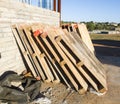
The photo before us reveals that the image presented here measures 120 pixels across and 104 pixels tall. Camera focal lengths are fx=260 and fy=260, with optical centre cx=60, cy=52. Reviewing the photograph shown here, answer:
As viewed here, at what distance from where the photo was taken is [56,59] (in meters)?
6.62

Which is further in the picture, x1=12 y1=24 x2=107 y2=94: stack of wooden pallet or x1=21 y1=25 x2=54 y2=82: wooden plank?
x1=21 y1=25 x2=54 y2=82: wooden plank

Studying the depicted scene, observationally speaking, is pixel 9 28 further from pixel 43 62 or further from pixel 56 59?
pixel 56 59

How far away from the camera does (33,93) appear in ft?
18.4

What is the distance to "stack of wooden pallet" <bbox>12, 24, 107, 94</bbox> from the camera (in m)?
6.45

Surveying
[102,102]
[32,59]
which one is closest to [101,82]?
[102,102]

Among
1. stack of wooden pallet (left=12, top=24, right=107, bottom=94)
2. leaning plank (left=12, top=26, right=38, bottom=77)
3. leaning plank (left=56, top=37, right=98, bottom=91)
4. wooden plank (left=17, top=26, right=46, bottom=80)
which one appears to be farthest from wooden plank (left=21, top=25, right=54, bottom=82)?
leaning plank (left=56, top=37, right=98, bottom=91)

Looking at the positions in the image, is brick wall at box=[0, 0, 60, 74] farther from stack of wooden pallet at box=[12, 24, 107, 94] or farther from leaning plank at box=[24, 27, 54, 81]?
leaning plank at box=[24, 27, 54, 81]

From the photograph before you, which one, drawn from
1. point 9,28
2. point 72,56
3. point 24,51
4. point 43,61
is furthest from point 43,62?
point 9,28

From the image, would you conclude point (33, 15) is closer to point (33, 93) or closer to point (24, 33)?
point (24, 33)

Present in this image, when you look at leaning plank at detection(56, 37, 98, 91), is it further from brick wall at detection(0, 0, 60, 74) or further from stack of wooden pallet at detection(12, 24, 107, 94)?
brick wall at detection(0, 0, 60, 74)

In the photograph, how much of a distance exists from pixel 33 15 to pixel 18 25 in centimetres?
134

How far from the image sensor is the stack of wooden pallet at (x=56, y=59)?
6.45 metres

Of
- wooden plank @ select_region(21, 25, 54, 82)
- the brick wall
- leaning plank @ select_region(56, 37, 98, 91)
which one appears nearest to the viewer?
the brick wall

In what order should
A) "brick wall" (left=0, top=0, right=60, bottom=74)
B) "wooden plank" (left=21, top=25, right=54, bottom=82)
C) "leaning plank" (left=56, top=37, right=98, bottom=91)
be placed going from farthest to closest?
"wooden plank" (left=21, top=25, right=54, bottom=82) < "leaning plank" (left=56, top=37, right=98, bottom=91) < "brick wall" (left=0, top=0, right=60, bottom=74)
